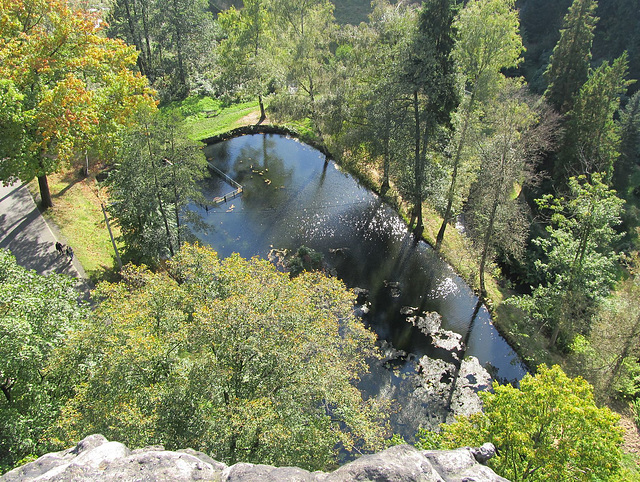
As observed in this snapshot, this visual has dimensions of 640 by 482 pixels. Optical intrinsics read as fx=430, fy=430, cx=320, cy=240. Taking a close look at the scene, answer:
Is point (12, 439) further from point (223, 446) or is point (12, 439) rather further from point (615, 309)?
point (615, 309)

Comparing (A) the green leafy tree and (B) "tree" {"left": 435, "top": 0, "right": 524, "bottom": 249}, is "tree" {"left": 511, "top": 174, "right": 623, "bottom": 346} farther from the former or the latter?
(A) the green leafy tree

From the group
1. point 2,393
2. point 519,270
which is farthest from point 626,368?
point 2,393

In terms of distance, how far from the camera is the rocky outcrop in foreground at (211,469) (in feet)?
34.6

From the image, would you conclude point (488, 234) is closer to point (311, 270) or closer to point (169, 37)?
point (311, 270)

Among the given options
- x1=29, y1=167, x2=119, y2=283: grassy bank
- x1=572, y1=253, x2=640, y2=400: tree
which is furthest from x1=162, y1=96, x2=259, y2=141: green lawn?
x1=572, y1=253, x2=640, y2=400: tree

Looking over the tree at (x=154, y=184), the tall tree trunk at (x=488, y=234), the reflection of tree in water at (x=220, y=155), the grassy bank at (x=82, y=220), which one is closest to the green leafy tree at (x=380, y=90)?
the tall tree trunk at (x=488, y=234)

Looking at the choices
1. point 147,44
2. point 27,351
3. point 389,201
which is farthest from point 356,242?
point 147,44

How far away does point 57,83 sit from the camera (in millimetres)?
A: 30328

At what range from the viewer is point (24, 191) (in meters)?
37.0

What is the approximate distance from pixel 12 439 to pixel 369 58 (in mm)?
34631

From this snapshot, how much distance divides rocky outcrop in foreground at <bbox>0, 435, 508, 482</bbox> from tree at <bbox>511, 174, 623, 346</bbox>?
18.9 meters

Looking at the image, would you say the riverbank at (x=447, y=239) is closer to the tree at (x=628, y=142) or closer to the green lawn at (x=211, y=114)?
the green lawn at (x=211, y=114)

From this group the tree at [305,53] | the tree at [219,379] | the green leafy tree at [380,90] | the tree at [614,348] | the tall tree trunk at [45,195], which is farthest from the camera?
the tree at [305,53]

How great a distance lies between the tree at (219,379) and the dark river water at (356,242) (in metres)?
10.7
